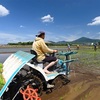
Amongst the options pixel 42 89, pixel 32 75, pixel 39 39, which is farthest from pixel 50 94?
pixel 39 39

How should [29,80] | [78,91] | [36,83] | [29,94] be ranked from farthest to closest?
[78,91] → [36,83] → [29,80] → [29,94]

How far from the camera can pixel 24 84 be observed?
25.0 ft

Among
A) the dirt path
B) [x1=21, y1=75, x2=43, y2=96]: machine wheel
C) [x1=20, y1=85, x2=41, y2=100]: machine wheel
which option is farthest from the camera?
[x1=21, y1=75, x2=43, y2=96]: machine wheel

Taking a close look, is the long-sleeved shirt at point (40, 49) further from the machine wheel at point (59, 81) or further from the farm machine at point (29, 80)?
the machine wheel at point (59, 81)

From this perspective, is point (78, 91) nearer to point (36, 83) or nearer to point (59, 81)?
point (59, 81)

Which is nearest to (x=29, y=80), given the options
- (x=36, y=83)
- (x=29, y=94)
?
(x=36, y=83)

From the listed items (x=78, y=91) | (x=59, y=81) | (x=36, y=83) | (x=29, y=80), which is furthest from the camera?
(x=59, y=81)

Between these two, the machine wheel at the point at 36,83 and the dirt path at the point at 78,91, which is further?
the machine wheel at the point at 36,83

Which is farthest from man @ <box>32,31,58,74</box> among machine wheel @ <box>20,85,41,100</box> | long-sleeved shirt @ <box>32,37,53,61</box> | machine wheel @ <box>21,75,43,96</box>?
machine wheel @ <box>20,85,41,100</box>

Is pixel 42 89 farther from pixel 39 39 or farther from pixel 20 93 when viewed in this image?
pixel 39 39

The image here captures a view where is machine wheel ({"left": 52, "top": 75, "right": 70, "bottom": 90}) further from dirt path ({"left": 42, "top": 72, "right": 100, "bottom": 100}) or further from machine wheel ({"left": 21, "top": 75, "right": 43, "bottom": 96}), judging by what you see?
machine wheel ({"left": 21, "top": 75, "right": 43, "bottom": 96})

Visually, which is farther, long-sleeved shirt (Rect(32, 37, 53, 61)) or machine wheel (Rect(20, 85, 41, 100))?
long-sleeved shirt (Rect(32, 37, 53, 61))

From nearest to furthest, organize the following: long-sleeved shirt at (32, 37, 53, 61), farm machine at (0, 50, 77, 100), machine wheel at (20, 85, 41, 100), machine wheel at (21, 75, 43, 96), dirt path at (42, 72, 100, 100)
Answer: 1. machine wheel at (20, 85, 41, 100)
2. farm machine at (0, 50, 77, 100)
3. dirt path at (42, 72, 100, 100)
4. machine wheel at (21, 75, 43, 96)
5. long-sleeved shirt at (32, 37, 53, 61)

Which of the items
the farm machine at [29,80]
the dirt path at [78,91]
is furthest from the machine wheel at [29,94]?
the dirt path at [78,91]
